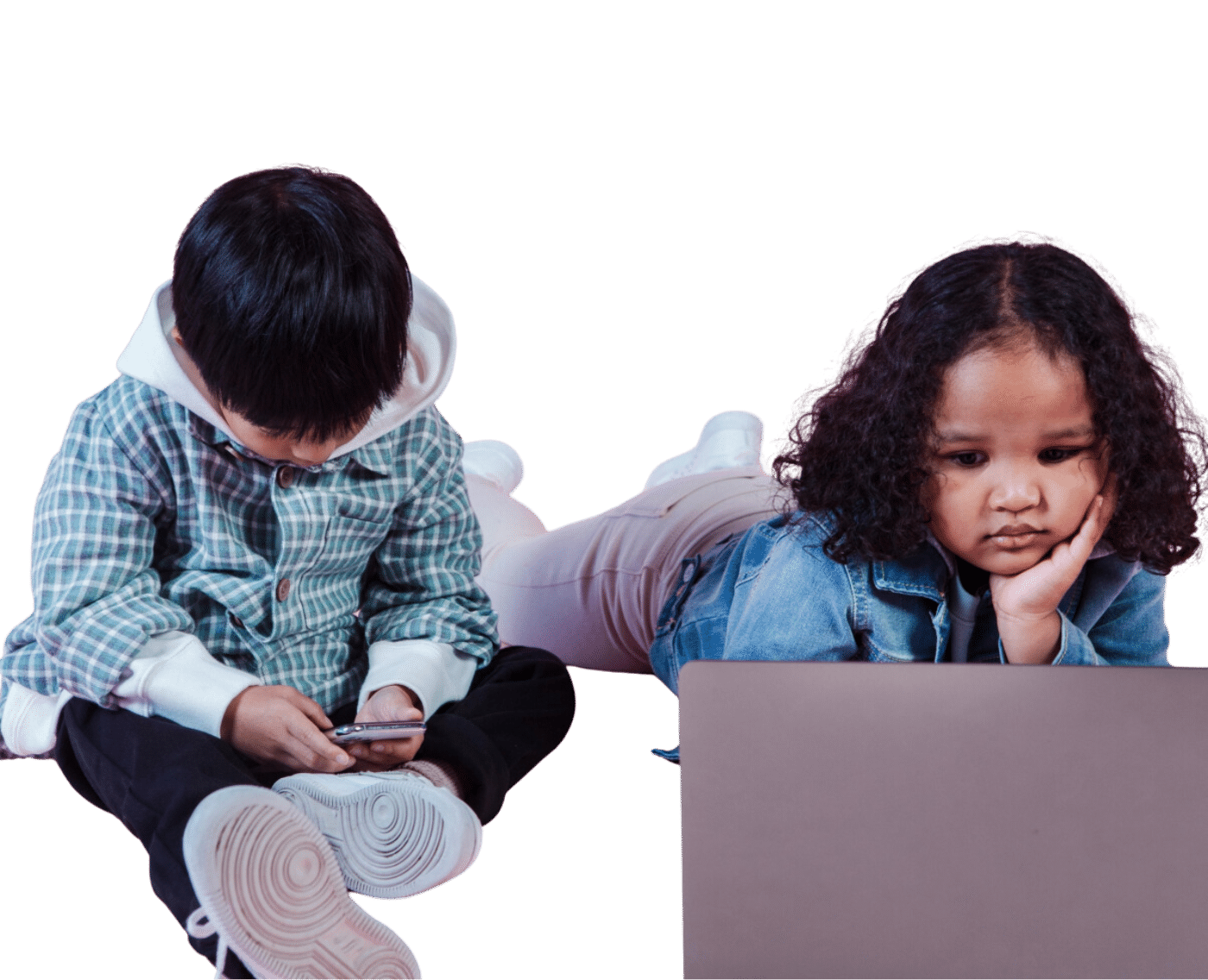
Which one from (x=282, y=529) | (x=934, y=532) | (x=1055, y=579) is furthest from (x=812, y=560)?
(x=282, y=529)

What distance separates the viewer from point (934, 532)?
6.01 feet

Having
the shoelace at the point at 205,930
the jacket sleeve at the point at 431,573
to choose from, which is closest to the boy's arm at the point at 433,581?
the jacket sleeve at the point at 431,573

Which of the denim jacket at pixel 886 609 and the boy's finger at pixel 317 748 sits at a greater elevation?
the denim jacket at pixel 886 609

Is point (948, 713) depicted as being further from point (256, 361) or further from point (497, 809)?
point (256, 361)

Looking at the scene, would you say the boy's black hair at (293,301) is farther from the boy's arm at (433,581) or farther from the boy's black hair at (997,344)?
the boy's black hair at (997,344)

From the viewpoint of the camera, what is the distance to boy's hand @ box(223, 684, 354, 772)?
1.76 meters

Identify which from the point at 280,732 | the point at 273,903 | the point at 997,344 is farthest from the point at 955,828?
the point at 280,732

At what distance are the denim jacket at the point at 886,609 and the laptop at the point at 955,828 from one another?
1.17ft

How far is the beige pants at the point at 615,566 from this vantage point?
249cm

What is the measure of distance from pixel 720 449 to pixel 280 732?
4.40ft

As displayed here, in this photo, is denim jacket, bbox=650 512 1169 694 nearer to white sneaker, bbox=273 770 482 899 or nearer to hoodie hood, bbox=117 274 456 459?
white sneaker, bbox=273 770 482 899

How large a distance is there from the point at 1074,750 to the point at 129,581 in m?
1.22

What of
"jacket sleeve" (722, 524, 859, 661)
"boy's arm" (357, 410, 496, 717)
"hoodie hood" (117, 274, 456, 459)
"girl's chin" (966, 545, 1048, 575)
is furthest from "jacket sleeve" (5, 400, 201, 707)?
"girl's chin" (966, 545, 1048, 575)

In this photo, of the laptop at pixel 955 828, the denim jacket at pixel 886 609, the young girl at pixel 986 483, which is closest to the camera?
the laptop at pixel 955 828
